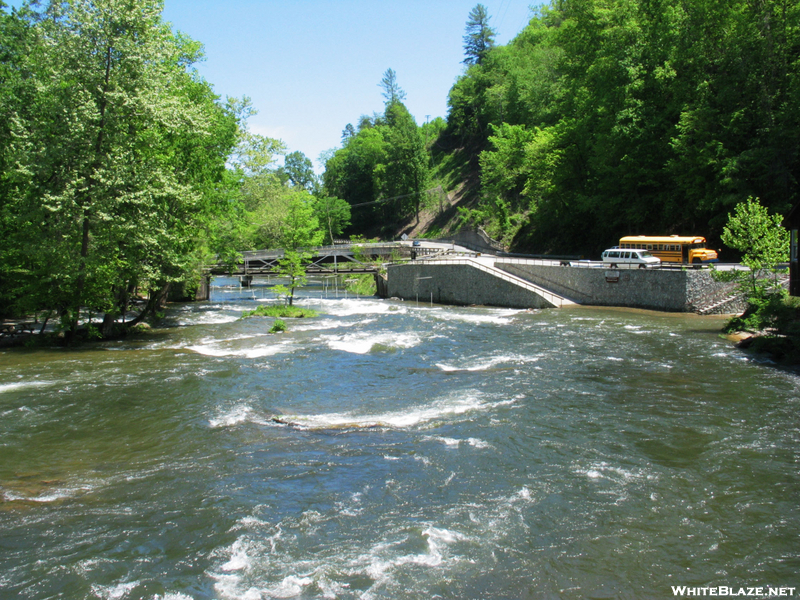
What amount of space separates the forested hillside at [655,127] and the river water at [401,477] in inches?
756

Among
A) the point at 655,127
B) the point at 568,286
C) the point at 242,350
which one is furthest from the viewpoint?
the point at 655,127

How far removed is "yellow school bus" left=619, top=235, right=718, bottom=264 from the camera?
32469 millimetres

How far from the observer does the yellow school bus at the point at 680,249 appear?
1278 inches

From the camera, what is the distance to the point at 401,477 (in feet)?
34.0

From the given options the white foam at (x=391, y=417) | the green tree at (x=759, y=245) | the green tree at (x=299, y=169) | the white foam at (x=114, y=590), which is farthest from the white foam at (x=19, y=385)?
the green tree at (x=299, y=169)

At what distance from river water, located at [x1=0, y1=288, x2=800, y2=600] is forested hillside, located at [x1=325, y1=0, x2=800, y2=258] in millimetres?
19209

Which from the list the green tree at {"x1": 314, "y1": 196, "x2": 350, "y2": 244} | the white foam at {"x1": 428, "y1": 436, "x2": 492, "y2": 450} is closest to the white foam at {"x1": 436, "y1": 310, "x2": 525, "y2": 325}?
the white foam at {"x1": 428, "y1": 436, "x2": 492, "y2": 450}

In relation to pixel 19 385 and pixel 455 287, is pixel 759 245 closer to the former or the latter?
pixel 455 287

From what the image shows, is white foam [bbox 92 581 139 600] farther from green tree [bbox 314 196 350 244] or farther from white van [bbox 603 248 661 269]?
green tree [bbox 314 196 350 244]

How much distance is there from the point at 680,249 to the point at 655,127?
32.2ft

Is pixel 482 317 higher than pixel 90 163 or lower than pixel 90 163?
lower

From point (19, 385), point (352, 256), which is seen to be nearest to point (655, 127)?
point (352, 256)

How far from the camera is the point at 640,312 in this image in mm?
30812

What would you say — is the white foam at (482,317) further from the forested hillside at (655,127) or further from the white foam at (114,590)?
the white foam at (114,590)
